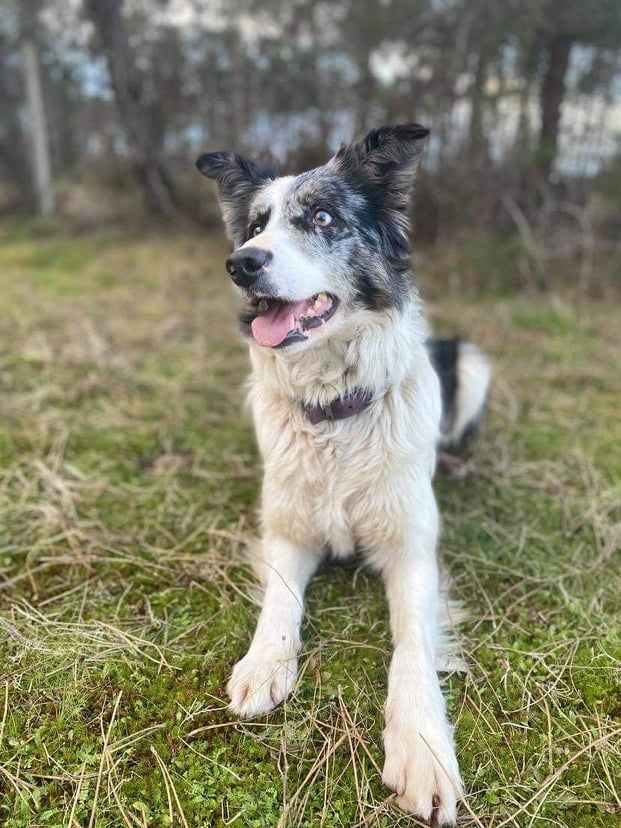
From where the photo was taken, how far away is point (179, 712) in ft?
6.53

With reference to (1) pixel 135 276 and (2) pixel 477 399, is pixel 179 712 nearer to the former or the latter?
(2) pixel 477 399

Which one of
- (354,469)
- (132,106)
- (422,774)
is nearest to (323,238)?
(354,469)

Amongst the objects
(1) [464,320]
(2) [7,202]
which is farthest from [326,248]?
(2) [7,202]

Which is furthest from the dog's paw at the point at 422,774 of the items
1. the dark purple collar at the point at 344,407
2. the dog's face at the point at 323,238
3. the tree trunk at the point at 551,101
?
the tree trunk at the point at 551,101

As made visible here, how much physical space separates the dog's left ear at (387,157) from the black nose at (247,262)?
2.48 ft

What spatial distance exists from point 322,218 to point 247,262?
538 mm

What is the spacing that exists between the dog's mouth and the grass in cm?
119

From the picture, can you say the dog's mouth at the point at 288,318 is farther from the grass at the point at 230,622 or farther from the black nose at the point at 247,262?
the grass at the point at 230,622

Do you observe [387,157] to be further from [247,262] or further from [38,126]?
[38,126]

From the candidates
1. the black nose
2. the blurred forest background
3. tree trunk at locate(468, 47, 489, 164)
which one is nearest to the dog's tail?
the black nose

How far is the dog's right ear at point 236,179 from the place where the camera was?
2721mm

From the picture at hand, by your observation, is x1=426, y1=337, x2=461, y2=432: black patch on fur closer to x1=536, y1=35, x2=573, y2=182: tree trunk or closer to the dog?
the dog

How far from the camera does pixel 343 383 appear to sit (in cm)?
249

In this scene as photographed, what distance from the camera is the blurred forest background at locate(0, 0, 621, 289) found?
7754 millimetres
